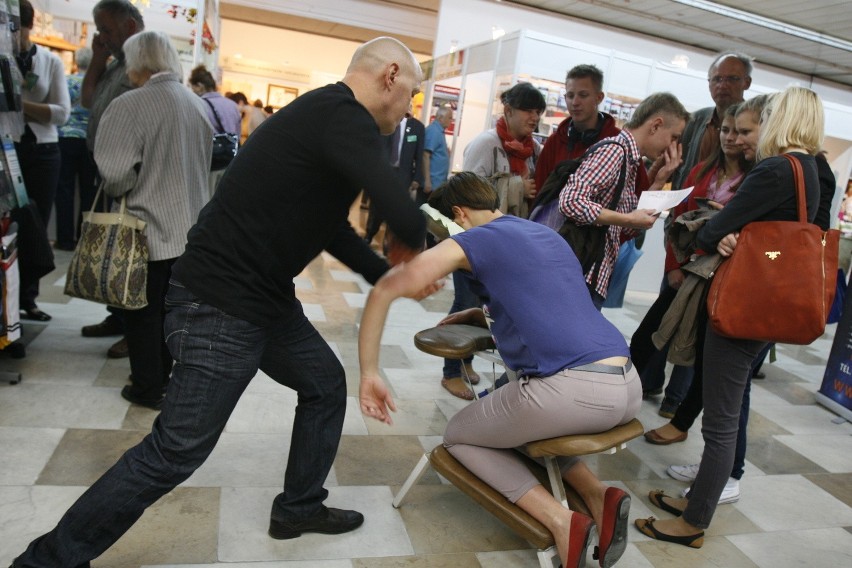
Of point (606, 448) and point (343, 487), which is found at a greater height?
point (606, 448)

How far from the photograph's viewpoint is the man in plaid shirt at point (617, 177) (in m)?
2.66

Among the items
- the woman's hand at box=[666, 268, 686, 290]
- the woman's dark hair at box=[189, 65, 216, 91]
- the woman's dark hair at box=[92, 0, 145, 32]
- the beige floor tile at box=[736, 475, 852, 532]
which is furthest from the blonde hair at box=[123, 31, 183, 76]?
the beige floor tile at box=[736, 475, 852, 532]

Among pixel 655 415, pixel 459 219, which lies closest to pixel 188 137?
pixel 459 219

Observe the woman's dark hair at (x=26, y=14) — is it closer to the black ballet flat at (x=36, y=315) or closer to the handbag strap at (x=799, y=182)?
the black ballet flat at (x=36, y=315)

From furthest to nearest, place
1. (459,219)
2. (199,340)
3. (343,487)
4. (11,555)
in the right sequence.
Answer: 1. (343,487)
2. (459,219)
3. (11,555)
4. (199,340)

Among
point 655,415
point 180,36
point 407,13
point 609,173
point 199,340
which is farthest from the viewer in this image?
point 407,13

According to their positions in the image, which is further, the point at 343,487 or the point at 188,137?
the point at 188,137

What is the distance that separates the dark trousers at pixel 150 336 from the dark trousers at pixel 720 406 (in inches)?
85.3

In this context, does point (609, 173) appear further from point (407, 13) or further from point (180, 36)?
point (407, 13)

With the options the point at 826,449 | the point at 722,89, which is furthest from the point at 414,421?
the point at 722,89

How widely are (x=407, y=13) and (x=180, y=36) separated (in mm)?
7987

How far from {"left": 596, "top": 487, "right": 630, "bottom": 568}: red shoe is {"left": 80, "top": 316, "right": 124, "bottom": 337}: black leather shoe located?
287cm

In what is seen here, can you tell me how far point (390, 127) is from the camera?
A: 1.72 meters

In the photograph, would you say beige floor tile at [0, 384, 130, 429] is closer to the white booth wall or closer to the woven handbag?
the woven handbag
